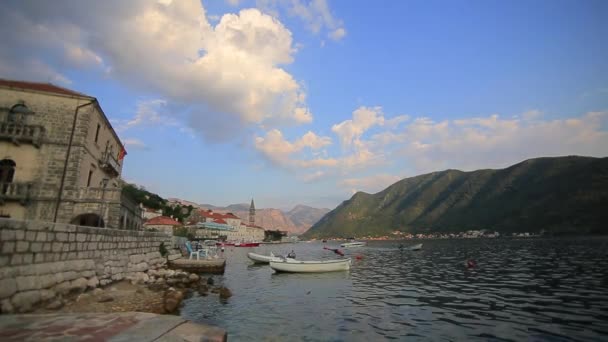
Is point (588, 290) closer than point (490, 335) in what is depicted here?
No

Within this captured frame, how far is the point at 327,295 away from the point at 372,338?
28.6 ft

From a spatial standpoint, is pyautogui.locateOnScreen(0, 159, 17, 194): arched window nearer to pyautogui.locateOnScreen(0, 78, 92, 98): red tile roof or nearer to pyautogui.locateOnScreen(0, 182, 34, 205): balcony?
pyautogui.locateOnScreen(0, 182, 34, 205): balcony

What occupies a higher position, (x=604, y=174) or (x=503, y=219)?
(x=604, y=174)

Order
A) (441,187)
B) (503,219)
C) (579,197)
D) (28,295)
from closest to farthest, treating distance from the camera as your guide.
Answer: (28,295)
(579,197)
(503,219)
(441,187)

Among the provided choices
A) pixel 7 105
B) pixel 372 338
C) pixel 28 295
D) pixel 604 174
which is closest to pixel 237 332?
pixel 372 338

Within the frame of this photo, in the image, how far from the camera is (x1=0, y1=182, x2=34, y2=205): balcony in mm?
20125

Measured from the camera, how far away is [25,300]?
31.4 feet

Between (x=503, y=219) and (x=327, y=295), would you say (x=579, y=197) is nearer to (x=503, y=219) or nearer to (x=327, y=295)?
(x=503, y=219)

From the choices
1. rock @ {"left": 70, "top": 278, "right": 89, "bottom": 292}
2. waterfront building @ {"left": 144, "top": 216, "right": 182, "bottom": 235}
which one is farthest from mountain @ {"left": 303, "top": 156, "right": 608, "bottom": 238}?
rock @ {"left": 70, "top": 278, "right": 89, "bottom": 292}

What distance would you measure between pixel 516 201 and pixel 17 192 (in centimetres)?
15676

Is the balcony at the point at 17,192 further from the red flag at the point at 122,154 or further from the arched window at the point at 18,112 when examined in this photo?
the red flag at the point at 122,154

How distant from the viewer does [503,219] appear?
423 feet

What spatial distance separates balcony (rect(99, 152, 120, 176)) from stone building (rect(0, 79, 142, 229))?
12.4 feet

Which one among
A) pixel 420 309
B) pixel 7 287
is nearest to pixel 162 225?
pixel 7 287
